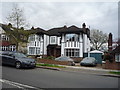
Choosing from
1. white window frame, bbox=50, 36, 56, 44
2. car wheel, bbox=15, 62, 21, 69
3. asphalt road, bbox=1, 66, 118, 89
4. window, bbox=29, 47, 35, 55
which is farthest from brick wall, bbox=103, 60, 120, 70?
white window frame, bbox=50, 36, 56, 44

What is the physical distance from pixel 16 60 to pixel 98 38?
43433mm

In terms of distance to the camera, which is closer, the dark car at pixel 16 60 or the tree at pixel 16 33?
the dark car at pixel 16 60

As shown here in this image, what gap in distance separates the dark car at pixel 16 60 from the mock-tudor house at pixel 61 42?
1210 centimetres

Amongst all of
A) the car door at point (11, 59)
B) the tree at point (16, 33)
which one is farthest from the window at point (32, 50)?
the car door at point (11, 59)

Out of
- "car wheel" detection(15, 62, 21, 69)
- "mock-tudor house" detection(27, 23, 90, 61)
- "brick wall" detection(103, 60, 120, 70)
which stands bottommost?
"brick wall" detection(103, 60, 120, 70)

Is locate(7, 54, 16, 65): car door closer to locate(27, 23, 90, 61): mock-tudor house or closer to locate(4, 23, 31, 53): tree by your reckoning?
locate(4, 23, 31, 53): tree

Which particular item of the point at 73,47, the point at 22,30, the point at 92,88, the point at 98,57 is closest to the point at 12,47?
the point at 73,47

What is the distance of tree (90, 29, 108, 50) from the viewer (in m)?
54.5

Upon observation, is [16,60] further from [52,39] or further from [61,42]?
[52,39]

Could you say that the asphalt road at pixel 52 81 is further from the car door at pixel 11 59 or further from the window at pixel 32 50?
the window at pixel 32 50

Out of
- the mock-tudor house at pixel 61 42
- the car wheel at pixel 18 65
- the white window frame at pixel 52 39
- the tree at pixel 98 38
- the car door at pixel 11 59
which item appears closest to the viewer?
the car wheel at pixel 18 65

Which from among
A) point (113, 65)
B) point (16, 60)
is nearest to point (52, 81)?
point (16, 60)

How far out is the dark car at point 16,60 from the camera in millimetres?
15081

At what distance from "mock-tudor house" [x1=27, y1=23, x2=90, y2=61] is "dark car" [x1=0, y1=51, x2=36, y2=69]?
39.7ft
